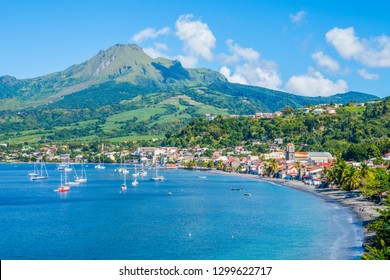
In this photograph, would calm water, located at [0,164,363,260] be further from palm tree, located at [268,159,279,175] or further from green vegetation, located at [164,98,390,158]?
green vegetation, located at [164,98,390,158]

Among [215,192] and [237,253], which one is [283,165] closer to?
[215,192]

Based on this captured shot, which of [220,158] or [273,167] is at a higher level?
[220,158]

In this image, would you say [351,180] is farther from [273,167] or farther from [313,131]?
[313,131]

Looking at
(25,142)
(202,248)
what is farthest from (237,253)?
(25,142)

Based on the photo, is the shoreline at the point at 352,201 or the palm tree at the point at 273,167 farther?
the palm tree at the point at 273,167

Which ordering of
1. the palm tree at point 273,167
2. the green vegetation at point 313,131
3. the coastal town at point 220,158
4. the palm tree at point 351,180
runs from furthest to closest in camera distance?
the green vegetation at point 313,131 < the palm tree at point 273,167 < the coastal town at point 220,158 < the palm tree at point 351,180

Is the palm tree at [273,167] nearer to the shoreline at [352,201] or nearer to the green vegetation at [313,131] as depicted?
the green vegetation at [313,131]

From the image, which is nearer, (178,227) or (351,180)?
(178,227)

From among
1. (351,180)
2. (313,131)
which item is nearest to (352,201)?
(351,180)

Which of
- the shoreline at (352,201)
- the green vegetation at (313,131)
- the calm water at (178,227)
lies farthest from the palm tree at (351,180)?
the green vegetation at (313,131)
